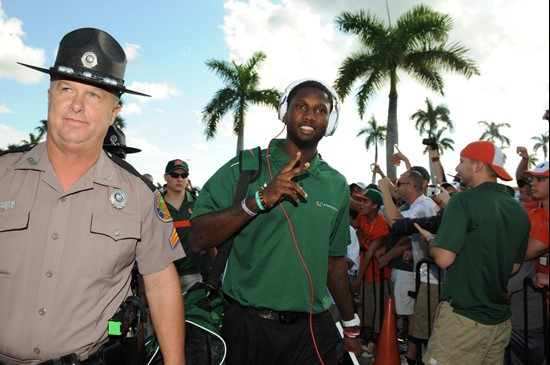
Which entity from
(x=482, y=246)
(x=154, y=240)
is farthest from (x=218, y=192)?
(x=482, y=246)

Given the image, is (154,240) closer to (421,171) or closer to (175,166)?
(175,166)

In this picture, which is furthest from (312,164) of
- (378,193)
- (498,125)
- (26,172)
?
(498,125)

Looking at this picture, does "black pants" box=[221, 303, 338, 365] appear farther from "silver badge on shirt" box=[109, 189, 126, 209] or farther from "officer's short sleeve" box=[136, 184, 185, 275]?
"silver badge on shirt" box=[109, 189, 126, 209]

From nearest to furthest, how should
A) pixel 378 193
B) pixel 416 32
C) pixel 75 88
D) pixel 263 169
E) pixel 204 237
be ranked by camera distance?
1. pixel 75 88
2. pixel 204 237
3. pixel 263 169
4. pixel 378 193
5. pixel 416 32

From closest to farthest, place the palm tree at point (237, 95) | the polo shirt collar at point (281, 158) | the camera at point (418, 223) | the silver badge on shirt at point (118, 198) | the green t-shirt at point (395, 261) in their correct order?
1. the silver badge on shirt at point (118, 198)
2. the polo shirt collar at point (281, 158)
3. the camera at point (418, 223)
4. the green t-shirt at point (395, 261)
5. the palm tree at point (237, 95)

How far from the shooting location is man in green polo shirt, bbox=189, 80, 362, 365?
7.87ft

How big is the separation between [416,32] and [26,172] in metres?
20.1

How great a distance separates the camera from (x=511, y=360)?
14.9 ft

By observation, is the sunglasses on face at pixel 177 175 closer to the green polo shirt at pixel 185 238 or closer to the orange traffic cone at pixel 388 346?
the green polo shirt at pixel 185 238

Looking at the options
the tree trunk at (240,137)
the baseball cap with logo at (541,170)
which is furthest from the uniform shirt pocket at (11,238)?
the tree trunk at (240,137)

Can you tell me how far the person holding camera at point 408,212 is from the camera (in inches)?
230

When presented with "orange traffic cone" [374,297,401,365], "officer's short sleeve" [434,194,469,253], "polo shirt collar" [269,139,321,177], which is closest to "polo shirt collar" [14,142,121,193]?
"polo shirt collar" [269,139,321,177]

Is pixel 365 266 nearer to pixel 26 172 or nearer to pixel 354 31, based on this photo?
pixel 26 172

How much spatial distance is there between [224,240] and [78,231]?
814 millimetres
